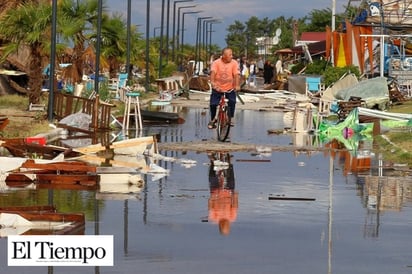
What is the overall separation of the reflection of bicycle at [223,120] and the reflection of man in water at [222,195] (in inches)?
121

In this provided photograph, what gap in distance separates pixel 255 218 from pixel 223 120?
10117 mm

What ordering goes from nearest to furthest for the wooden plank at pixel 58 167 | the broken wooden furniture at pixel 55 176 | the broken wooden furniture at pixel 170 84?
the broken wooden furniture at pixel 55 176, the wooden plank at pixel 58 167, the broken wooden furniture at pixel 170 84

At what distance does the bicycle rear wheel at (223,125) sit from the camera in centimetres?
2241

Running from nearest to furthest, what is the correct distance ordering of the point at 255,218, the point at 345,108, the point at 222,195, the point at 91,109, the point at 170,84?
1. the point at 255,218
2. the point at 222,195
3. the point at 91,109
4. the point at 345,108
5. the point at 170,84

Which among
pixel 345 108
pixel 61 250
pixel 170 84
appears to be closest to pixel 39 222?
pixel 61 250

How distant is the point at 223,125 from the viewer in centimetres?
2242

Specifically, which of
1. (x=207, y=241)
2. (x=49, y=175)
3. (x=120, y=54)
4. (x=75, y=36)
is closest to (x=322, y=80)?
(x=120, y=54)

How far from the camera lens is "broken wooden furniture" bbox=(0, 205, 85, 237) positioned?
1070cm

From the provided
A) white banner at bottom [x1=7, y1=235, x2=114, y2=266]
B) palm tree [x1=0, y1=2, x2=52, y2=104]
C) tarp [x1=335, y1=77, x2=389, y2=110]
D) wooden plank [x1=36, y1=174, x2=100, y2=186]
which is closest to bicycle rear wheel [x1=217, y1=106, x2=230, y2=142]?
wooden plank [x1=36, y1=174, x2=100, y2=186]

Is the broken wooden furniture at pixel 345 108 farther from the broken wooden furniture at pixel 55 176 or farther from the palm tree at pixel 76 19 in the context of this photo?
the broken wooden furniture at pixel 55 176

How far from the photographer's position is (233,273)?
9.15 meters

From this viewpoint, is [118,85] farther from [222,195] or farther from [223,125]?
[222,195]

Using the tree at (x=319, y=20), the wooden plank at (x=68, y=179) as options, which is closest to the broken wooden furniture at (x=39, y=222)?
the wooden plank at (x=68, y=179)

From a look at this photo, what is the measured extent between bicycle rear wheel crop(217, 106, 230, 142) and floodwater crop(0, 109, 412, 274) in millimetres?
3046
